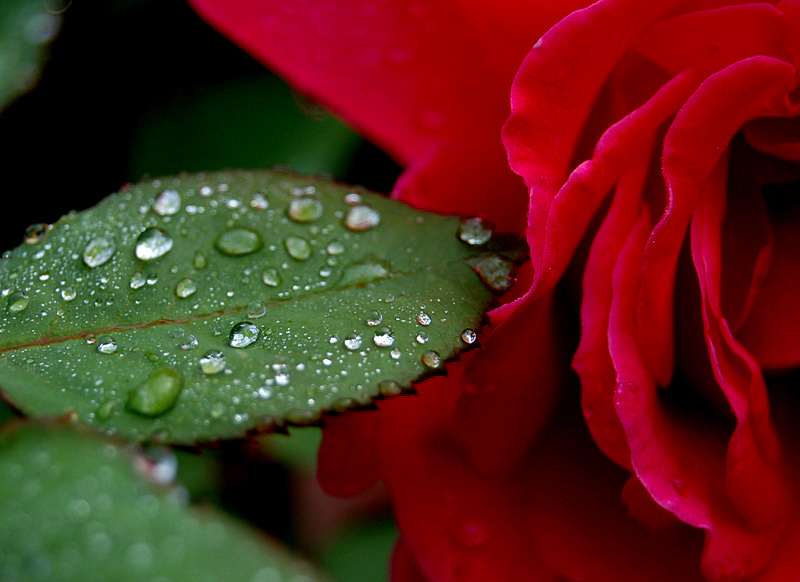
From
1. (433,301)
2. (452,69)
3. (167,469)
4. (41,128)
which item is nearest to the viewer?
(167,469)

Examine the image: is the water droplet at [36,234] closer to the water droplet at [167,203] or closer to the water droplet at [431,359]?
the water droplet at [167,203]

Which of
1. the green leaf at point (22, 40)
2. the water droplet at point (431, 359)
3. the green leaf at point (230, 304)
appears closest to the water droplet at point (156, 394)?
the green leaf at point (230, 304)

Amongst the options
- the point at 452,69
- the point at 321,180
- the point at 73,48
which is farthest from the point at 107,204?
the point at 73,48

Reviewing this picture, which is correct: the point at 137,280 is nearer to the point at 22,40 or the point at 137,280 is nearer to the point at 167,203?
the point at 167,203

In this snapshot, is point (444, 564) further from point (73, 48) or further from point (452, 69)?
point (73, 48)

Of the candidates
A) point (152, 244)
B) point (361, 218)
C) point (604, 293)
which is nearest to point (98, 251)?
point (152, 244)

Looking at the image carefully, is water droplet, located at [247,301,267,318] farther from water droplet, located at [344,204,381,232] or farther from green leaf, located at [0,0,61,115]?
green leaf, located at [0,0,61,115]
